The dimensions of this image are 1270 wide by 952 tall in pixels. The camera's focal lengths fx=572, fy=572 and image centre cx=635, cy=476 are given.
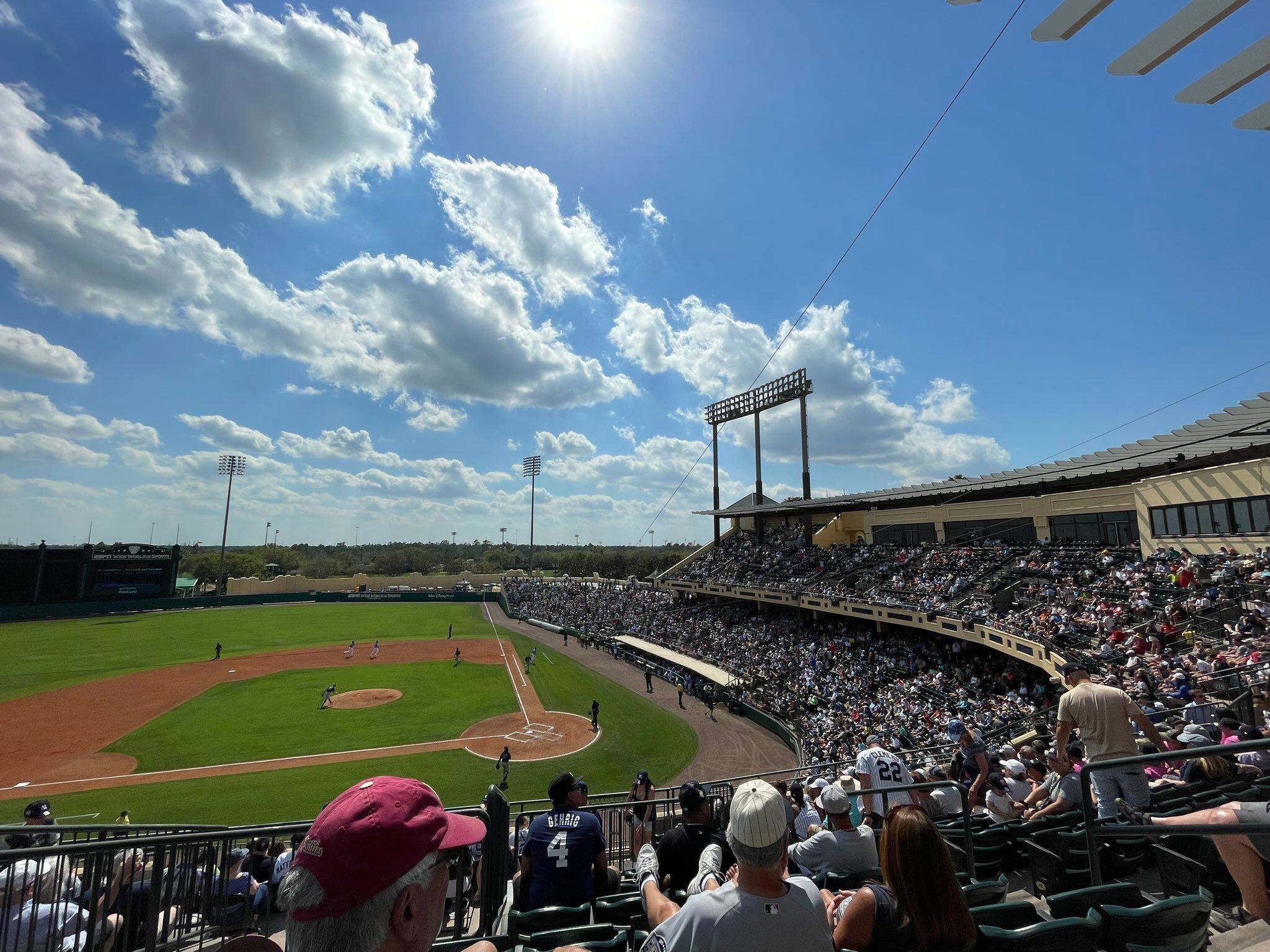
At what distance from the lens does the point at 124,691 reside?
105 feet

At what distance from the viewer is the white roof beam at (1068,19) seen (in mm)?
4586

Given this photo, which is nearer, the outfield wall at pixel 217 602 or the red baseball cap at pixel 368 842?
the red baseball cap at pixel 368 842

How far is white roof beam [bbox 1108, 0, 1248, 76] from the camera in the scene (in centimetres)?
436

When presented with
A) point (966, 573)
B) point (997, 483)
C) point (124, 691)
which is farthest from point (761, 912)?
point (124, 691)

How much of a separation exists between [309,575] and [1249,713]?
461 feet

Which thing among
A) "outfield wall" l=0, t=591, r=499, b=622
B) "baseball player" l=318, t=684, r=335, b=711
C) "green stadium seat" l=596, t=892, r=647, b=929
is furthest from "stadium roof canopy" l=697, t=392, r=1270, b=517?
"outfield wall" l=0, t=591, r=499, b=622

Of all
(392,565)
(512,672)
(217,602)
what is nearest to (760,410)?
(512,672)

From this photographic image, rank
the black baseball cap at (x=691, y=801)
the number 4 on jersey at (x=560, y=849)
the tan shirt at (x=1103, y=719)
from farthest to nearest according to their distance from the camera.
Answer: the tan shirt at (x=1103, y=719), the number 4 on jersey at (x=560, y=849), the black baseball cap at (x=691, y=801)

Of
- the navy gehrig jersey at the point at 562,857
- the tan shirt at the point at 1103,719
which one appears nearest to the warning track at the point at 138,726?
the navy gehrig jersey at the point at 562,857

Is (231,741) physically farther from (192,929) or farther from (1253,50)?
(1253,50)

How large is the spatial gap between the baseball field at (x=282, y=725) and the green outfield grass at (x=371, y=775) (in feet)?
0.27

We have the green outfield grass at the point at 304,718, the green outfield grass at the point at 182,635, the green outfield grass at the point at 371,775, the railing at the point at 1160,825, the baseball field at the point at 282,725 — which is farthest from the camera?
the green outfield grass at the point at 182,635

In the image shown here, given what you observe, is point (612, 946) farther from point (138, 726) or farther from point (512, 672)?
point (512, 672)

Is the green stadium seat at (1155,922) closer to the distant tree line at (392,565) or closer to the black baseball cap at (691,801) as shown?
the black baseball cap at (691,801)
